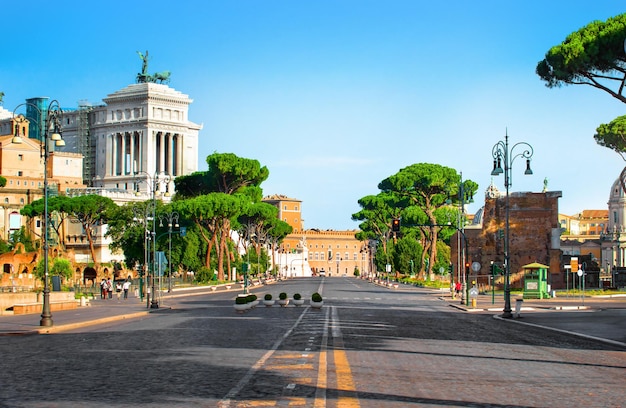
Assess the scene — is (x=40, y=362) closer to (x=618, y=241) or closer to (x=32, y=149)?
(x=32, y=149)

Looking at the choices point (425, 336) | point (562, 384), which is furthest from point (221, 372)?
point (425, 336)

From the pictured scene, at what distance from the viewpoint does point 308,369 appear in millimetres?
16156

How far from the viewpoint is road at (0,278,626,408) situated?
1245 cm

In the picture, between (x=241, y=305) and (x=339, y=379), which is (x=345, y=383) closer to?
(x=339, y=379)

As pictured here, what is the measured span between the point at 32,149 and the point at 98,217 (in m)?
39.8

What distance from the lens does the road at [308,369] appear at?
490 inches

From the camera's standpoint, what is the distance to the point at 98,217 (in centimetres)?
11512

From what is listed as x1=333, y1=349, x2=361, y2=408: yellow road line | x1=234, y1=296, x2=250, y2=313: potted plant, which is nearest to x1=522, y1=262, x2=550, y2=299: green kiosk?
x1=234, y1=296, x2=250, y2=313: potted plant

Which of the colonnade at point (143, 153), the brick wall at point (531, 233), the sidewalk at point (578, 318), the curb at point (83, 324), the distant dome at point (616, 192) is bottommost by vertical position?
the sidewalk at point (578, 318)

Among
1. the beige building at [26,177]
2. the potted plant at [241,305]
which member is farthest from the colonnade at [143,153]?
the potted plant at [241,305]

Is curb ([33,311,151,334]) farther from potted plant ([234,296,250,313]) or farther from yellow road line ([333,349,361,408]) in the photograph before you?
yellow road line ([333,349,361,408])

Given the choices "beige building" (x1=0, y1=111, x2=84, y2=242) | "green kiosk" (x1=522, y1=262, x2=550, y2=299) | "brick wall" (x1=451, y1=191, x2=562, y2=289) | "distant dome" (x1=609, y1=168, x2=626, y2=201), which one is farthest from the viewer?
"distant dome" (x1=609, y1=168, x2=626, y2=201)

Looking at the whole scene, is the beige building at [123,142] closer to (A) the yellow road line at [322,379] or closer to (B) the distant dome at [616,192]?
(B) the distant dome at [616,192]

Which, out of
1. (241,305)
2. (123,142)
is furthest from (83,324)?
(123,142)
